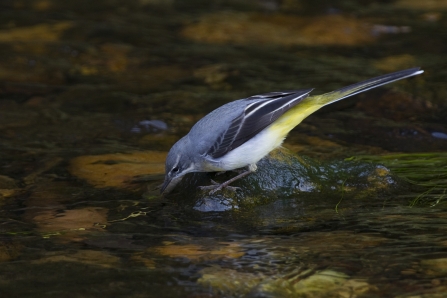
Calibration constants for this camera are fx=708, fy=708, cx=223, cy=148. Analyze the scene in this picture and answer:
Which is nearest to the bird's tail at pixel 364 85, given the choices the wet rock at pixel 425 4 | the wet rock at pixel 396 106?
the wet rock at pixel 396 106

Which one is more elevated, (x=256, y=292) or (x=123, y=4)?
(x=123, y=4)

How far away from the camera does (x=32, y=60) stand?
12.3 meters

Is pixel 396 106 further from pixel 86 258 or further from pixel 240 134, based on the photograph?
pixel 86 258

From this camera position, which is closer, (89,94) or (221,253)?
(221,253)

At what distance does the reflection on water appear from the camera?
5785 millimetres

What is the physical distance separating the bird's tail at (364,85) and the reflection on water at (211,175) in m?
0.69

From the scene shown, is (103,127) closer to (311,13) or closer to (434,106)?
(434,106)

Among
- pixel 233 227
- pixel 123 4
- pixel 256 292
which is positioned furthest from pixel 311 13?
pixel 256 292

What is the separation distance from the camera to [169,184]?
24.4 feet

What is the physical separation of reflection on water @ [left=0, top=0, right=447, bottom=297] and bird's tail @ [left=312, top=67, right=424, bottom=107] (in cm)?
69

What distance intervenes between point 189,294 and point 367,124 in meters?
5.26

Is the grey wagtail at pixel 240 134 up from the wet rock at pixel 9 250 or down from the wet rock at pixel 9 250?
up

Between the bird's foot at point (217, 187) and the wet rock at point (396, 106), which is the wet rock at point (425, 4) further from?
the bird's foot at point (217, 187)

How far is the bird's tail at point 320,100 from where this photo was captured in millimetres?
7344
